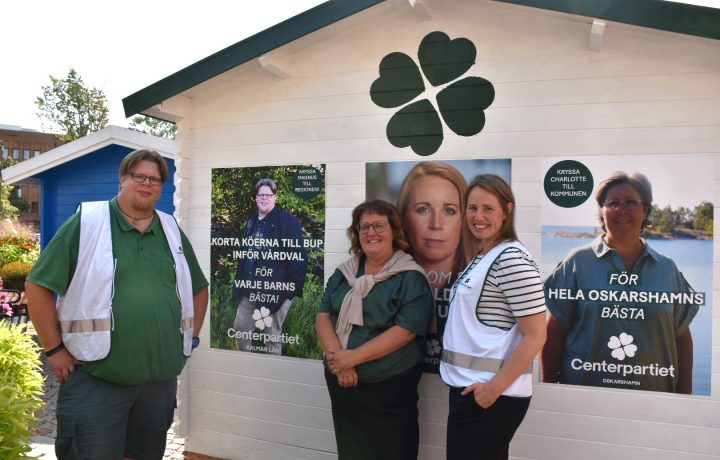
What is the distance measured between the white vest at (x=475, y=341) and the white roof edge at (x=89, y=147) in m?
5.10

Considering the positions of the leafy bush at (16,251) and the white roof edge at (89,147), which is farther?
the leafy bush at (16,251)

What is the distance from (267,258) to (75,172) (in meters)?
6.32

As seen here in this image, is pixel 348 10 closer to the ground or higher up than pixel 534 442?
higher up

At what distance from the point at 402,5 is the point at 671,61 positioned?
169 centimetres

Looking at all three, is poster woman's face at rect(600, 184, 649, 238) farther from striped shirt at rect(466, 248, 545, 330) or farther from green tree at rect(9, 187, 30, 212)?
green tree at rect(9, 187, 30, 212)

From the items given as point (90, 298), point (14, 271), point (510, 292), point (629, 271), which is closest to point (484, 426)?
point (510, 292)

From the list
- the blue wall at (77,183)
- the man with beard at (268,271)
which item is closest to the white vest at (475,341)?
the man with beard at (268,271)

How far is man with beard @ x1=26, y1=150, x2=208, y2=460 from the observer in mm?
2580

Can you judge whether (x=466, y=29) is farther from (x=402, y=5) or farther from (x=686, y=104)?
(x=686, y=104)

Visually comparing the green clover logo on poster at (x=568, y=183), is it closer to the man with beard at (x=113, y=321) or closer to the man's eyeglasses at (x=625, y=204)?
the man's eyeglasses at (x=625, y=204)

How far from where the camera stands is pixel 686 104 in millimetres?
3025

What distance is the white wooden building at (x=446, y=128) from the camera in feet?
9.90

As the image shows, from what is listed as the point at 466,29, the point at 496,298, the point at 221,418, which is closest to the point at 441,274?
the point at 496,298

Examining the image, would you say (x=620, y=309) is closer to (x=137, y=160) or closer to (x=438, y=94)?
(x=438, y=94)
